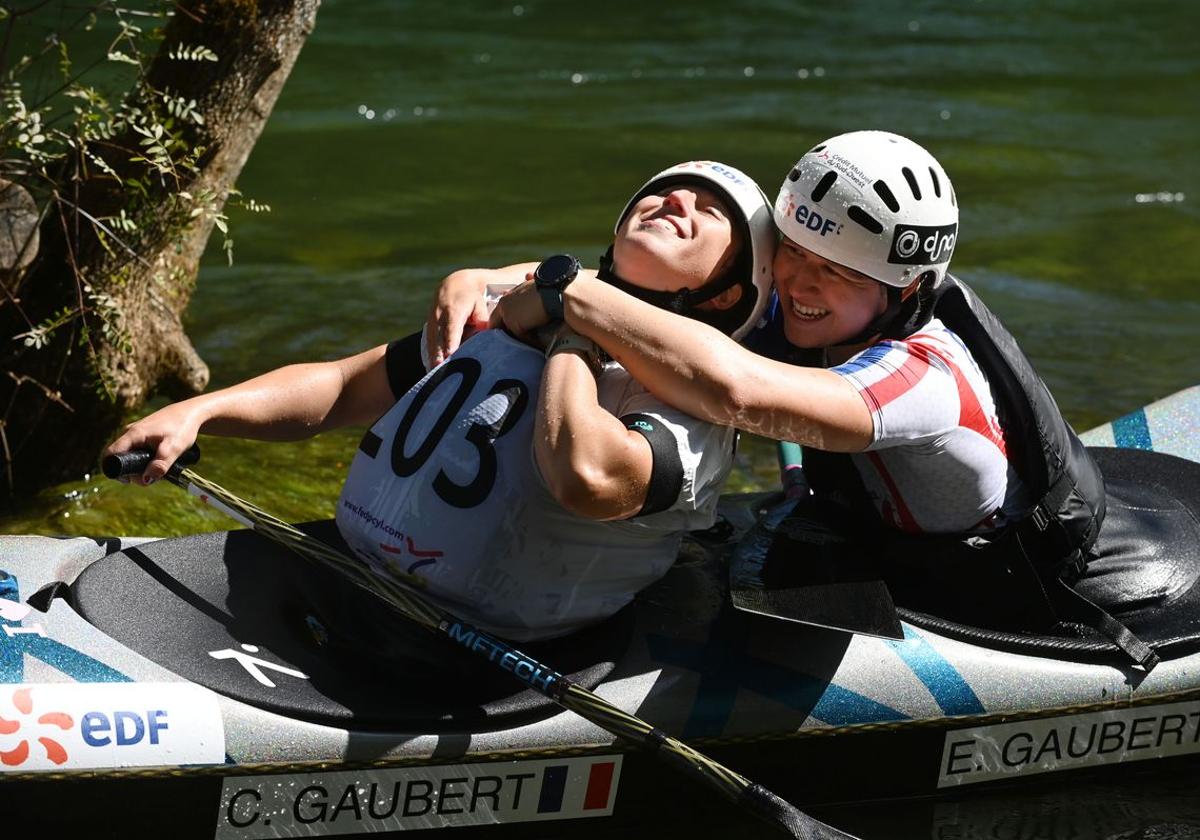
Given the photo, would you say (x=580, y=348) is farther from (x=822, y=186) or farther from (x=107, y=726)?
(x=107, y=726)

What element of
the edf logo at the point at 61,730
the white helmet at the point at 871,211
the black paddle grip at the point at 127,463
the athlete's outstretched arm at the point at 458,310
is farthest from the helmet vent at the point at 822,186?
the edf logo at the point at 61,730

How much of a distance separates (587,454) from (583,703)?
0.59m

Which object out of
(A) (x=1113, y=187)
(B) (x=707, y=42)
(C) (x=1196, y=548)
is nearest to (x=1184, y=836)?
(C) (x=1196, y=548)

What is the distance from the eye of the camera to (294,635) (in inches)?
145

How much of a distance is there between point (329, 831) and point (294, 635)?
18.5 inches

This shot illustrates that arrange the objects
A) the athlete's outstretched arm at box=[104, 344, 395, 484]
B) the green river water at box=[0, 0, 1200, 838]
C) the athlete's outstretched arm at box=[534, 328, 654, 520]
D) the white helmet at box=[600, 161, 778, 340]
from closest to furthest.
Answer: the athlete's outstretched arm at box=[534, 328, 654, 520], the white helmet at box=[600, 161, 778, 340], the athlete's outstretched arm at box=[104, 344, 395, 484], the green river water at box=[0, 0, 1200, 838]

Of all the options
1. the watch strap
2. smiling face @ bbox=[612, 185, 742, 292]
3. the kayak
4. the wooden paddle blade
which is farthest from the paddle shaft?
smiling face @ bbox=[612, 185, 742, 292]

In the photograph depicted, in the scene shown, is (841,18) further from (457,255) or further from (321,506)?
(321,506)

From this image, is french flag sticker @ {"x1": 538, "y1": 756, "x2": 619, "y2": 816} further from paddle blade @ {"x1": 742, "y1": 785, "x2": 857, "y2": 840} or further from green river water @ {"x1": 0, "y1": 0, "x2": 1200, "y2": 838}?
green river water @ {"x1": 0, "y1": 0, "x2": 1200, "y2": 838}

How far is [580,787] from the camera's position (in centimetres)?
365

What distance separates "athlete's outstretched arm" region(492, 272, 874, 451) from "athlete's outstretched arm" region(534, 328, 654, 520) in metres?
0.12

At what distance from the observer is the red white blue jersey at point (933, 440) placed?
3422 mm

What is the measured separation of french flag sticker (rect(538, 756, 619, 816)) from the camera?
3600 mm

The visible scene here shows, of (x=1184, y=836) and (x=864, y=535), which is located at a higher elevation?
(x=864, y=535)
